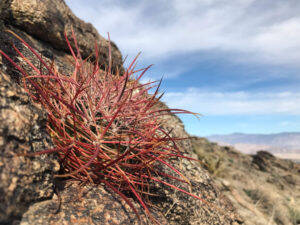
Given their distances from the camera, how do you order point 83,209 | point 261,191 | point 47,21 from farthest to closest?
point 261,191, point 47,21, point 83,209

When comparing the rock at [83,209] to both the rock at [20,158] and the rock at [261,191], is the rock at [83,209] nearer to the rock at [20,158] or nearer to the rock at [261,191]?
the rock at [20,158]

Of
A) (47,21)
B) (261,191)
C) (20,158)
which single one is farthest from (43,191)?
(261,191)

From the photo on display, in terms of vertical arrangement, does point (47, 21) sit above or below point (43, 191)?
above

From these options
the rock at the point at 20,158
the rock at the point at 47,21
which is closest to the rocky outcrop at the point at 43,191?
the rock at the point at 20,158

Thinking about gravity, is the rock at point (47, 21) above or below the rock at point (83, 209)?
above

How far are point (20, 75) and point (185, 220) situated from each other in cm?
212

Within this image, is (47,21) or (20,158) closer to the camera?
(20,158)

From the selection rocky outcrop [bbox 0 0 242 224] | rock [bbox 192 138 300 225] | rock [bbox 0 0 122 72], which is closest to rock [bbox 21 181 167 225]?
rocky outcrop [bbox 0 0 242 224]

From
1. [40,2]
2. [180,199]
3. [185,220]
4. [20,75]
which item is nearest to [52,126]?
[20,75]

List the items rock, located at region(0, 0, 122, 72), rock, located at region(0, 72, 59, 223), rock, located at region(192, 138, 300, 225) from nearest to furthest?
rock, located at region(0, 72, 59, 223) → rock, located at region(0, 0, 122, 72) → rock, located at region(192, 138, 300, 225)

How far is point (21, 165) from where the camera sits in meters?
1.05

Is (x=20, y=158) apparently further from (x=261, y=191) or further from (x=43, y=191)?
(x=261, y=191)

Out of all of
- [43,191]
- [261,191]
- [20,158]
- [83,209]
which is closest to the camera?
[20,158]

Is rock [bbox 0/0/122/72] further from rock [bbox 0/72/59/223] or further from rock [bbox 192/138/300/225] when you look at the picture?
rock [bbox 192/138/300/225]
